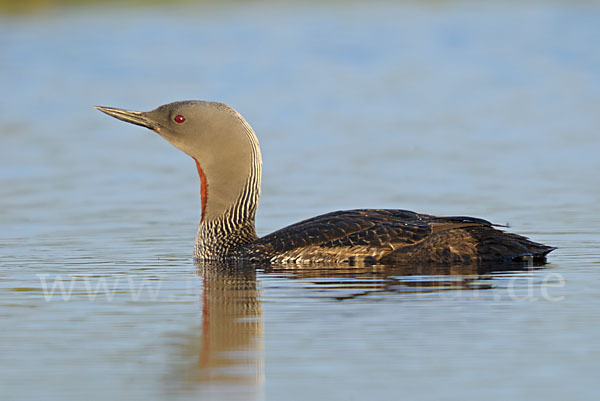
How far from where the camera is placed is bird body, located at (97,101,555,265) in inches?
319

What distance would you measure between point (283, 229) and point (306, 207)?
8.26ft

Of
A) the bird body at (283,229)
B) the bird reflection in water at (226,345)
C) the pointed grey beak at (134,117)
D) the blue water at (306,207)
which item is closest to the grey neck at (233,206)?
the bird body at (283,229)

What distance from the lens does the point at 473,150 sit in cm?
1441

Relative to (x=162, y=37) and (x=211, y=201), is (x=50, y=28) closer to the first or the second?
(x=162, y=37)

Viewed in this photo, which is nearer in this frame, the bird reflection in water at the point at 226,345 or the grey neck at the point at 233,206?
the bird reflection in water at the point at 226,345

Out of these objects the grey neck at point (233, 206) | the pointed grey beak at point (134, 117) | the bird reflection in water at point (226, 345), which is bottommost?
the bird reflection in water at point (226, 345)

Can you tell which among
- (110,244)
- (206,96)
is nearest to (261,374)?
(110,244)

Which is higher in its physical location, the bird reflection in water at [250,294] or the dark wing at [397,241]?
the dark wing at [397,241]

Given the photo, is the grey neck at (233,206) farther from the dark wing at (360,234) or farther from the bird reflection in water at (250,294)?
the dark wing at (360,234)

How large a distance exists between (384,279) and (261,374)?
2279mm

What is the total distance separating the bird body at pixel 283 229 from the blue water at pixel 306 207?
28 centimetres

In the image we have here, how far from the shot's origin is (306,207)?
11117 millimetres

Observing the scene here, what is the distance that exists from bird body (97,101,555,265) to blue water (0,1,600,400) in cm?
28

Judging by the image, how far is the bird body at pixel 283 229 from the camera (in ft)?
26.6
